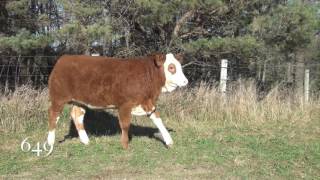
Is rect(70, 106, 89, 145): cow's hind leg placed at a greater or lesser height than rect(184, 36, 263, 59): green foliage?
lesser

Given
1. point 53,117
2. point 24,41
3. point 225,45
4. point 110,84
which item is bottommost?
point 53,117

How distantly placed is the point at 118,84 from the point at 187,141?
178 centimetres

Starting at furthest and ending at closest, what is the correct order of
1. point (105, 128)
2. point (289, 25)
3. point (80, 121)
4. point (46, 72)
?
point (46, 72) → point (289, 25) → point (105, 128) → point (80, 121)

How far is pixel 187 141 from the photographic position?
9.65 metres

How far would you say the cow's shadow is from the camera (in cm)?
1036

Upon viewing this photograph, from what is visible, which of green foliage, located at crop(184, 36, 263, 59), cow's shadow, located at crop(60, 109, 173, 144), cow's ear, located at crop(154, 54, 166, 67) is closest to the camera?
cow's ear, located at crop(154, 54, 166, 67)

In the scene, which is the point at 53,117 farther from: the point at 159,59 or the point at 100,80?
the point at 159,59

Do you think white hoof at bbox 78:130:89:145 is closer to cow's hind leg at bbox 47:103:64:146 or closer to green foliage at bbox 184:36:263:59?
cow's hind leg at bbox 47:103:64:146

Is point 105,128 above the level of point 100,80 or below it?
below

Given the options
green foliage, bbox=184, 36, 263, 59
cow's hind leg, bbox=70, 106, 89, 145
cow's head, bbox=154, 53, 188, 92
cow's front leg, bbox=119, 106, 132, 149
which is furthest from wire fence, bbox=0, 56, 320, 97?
cow's front leg, bbox=119, 106, 132, 149

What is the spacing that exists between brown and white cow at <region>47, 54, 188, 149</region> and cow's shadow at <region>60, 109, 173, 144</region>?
3.59 feet

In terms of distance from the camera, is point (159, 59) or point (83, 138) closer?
point (159, 59)

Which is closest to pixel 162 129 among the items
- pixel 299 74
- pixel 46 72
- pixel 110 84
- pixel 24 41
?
pixel 110 84

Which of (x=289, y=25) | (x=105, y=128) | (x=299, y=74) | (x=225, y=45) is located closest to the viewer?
(x=105, y=128)
